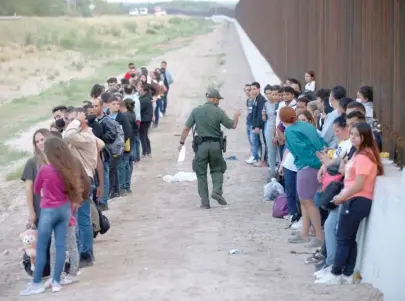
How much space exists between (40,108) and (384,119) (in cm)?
2855

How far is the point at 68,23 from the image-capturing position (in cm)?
11762

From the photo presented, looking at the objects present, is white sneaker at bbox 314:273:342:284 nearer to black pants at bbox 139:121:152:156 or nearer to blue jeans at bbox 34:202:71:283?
blue jeans at bbox 34:202:71:283

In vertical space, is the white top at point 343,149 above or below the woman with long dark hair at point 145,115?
above

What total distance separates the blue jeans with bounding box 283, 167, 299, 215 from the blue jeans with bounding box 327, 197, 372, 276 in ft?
9.86

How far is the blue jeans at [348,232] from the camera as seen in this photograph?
363 inches

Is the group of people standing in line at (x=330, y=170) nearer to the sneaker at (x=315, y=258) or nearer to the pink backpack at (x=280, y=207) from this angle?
the sneaker at (x=315, y=258)

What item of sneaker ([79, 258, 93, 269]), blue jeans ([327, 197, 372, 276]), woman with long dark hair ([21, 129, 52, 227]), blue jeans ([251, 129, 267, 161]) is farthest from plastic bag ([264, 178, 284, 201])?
woman with long dark hair ([21, 129, 52, 227])

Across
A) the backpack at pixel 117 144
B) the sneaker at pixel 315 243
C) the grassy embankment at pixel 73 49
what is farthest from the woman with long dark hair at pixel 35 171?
the grassy embankment at pixel 73 49

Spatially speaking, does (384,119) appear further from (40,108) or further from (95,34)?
(95,34)

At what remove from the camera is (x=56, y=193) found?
9492 mm

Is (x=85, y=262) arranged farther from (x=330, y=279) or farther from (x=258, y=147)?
(x=258, y=147)

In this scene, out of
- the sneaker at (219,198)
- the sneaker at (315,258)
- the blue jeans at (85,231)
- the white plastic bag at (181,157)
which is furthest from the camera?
the white plastic bag at (181,157)

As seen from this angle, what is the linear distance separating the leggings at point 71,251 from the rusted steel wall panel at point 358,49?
11.1 feet

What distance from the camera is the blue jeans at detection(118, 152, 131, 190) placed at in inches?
632
